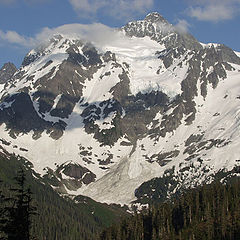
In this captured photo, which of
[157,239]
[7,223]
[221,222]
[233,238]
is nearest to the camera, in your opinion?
[7,223]

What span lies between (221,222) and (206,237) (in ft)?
27.8

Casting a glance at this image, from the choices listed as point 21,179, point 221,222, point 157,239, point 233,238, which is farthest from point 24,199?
point 157,239

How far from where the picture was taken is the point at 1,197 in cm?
4812

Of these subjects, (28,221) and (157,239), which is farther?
(157,239)

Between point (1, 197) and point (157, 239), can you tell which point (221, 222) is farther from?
point (1, 197)

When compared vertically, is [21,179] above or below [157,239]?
below

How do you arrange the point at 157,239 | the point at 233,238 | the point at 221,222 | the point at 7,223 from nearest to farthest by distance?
the point at 7,223, the point at 233,238, the point at 221,222, the point at 157,239

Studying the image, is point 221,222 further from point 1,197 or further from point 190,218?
point 1,197

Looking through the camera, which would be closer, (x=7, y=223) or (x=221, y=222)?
(x=7, y=223)

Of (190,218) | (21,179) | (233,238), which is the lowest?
(21,179)

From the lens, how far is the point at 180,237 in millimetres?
168875

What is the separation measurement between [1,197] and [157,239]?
155m

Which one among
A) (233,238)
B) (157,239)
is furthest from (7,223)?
(157,239)

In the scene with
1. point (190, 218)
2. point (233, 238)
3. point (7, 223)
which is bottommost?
point (7, 223)
